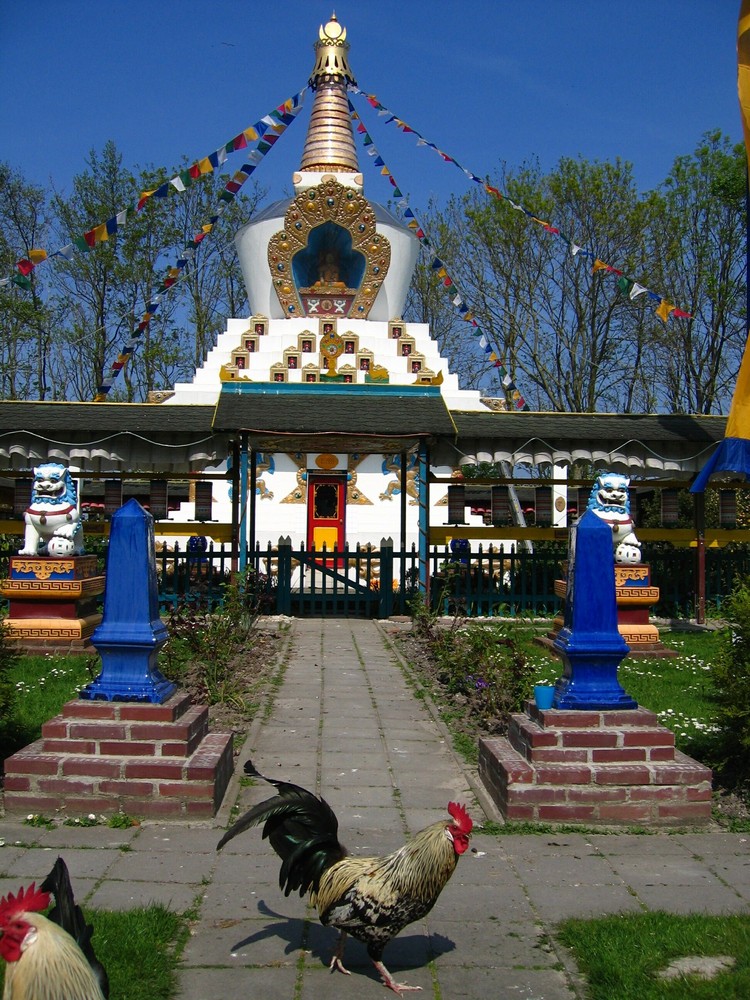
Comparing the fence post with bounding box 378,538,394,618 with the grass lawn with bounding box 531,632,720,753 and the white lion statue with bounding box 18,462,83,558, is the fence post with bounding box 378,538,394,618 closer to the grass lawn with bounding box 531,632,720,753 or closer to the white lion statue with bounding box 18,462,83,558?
the grass lawn with bounding box 531,632,720,753

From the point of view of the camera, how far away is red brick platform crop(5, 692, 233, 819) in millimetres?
6020

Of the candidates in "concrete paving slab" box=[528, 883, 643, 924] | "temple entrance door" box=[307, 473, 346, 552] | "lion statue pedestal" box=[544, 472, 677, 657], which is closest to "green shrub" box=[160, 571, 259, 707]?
"lion statue pedestal" box=[544, 472, 677, 657]

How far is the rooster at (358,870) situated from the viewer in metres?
3.92

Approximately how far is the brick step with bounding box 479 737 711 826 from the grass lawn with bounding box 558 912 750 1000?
1.43 metres

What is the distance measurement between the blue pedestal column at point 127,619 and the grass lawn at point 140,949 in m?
2.06

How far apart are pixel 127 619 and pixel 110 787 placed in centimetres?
114

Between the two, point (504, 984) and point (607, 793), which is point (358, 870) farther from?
point (607, 793)

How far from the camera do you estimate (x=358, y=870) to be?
4047mm

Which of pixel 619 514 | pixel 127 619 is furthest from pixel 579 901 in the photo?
pixel 619 514

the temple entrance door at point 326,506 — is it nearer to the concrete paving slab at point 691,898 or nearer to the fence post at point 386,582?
the fence post at point 386,582

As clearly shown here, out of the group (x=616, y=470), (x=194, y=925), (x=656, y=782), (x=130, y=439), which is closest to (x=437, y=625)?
(x=616, y=470)

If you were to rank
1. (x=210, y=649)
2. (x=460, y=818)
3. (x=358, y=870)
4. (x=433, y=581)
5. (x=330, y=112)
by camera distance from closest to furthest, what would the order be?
(x=460, y=818) < (x=358, y=870) < (x=210, y=649) < (x=433, y=581) < (x=330, y=112)

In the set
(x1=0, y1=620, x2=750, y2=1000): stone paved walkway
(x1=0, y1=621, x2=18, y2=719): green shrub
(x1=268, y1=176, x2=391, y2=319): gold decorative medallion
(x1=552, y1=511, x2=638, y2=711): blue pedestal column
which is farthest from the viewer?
(x1=268, y1=176, x2=391, y2=319): gold decorative medallion

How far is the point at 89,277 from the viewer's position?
3534 centimetres
